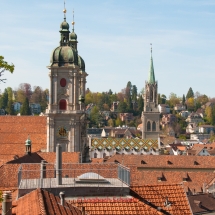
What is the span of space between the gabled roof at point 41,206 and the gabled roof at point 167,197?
3463 millimetres

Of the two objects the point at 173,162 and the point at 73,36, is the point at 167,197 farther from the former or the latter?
the point at 73,36

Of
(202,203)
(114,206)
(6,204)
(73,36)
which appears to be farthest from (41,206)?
(73,36)

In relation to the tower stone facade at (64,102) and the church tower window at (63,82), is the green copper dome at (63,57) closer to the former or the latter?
the tower stone facade at (64,102)

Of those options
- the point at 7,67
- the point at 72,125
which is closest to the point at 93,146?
the point at 72,125

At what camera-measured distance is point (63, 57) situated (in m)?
60.3

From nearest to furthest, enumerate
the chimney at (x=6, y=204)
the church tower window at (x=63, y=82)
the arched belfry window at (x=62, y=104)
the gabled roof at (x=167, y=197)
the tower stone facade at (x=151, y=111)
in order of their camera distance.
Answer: the chimney at (x=6, y=204), the gabled roof at (x=167, y=197), the church tower window at (x=63, y=82), the arched belfry window at (x=62, y=104), the tower stone facade at (x=151, y=111)

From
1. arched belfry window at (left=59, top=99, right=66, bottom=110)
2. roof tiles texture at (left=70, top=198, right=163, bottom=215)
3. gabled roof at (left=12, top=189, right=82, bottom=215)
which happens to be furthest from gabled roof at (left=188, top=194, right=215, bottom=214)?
gabled roof at (left=12, top=189, right=82, bottom=215)

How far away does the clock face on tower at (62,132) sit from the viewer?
60781 mm

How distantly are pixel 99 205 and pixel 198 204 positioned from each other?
24307mm

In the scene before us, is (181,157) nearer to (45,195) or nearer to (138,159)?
(138,159)

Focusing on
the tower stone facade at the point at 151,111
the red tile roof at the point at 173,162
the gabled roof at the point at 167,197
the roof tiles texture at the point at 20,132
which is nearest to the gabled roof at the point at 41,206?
the gabled roof at the point at 167,197

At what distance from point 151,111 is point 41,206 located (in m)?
113

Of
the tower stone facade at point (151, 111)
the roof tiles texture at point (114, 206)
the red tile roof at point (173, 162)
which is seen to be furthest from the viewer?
the tower stone facade at point (151, 111)

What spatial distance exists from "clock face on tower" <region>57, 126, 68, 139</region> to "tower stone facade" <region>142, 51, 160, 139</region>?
215ft
